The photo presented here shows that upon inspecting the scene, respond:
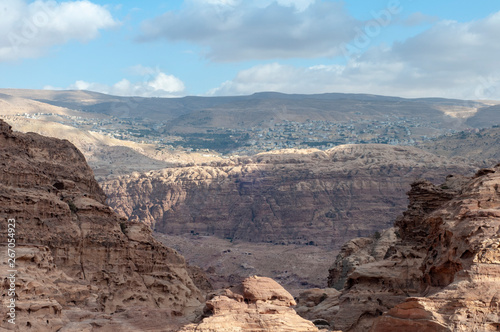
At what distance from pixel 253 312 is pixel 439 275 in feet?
28.0

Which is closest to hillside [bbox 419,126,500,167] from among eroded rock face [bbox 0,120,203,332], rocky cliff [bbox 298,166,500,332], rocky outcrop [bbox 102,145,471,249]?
rocky outcrop [bbox 102,145,471,249]

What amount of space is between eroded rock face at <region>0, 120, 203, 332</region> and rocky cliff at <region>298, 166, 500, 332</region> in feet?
32.2

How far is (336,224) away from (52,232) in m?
80.7

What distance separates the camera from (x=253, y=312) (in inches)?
1192

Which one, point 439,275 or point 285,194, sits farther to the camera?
point 285,194

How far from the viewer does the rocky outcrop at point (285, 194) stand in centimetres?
12531

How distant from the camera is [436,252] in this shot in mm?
34969

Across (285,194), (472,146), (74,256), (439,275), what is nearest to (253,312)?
(439,275)

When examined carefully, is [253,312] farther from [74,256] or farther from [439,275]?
[74,256]

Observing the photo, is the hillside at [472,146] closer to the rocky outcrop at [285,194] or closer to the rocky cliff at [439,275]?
the rocky outcrop at [285,194]

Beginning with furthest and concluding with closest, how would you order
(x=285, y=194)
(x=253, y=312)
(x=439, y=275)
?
(x=285, y=194) → (x=439, y=275) → (x=253, y=312)

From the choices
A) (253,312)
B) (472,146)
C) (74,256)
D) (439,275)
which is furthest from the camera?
(472,146)

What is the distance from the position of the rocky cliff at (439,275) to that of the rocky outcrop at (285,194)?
71403 millimetres

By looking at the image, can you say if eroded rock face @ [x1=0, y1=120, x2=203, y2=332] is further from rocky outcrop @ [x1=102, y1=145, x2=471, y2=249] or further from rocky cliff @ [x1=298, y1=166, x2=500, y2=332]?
rocky outcrop @ [x1=102, y1=145, x2=471, y2=249]
